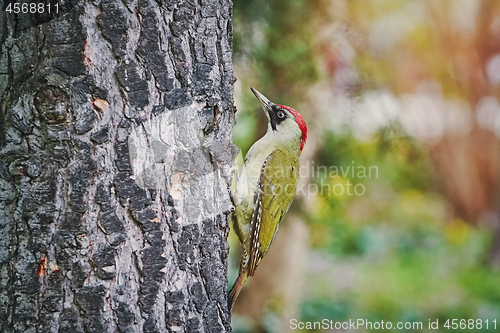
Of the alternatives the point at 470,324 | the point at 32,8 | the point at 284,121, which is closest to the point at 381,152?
the point at 284,121

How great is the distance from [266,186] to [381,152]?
154 cm

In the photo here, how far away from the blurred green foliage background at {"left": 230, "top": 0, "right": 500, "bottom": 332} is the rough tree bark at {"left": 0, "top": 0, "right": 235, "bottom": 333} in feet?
5.42

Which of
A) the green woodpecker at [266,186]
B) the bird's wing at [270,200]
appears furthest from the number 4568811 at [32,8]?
the bird's wing at [270,200]

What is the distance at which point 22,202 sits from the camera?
178 centimetres

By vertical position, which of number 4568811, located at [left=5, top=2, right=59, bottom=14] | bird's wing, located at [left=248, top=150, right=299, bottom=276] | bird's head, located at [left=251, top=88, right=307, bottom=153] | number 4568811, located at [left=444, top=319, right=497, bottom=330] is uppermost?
number 4568811, located at [left=5, top=2, right=59, bottom=14]

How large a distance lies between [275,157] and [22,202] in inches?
68.9

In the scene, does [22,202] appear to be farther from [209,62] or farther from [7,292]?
[209,62]

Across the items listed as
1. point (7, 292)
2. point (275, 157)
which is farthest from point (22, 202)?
point (275, 157)

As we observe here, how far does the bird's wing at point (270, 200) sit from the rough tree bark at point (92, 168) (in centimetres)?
107

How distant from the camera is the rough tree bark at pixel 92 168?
5.80 feet

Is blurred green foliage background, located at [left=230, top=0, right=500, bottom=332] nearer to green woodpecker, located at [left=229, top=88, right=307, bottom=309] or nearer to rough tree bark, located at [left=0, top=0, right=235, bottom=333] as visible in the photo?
green woodpecker, located at [left=229, top=88, right=307, bottom=309]

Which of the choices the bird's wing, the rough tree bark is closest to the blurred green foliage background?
the bird's wing

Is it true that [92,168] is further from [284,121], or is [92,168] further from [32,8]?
[284,121]

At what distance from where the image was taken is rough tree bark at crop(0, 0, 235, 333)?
1.77 metres
